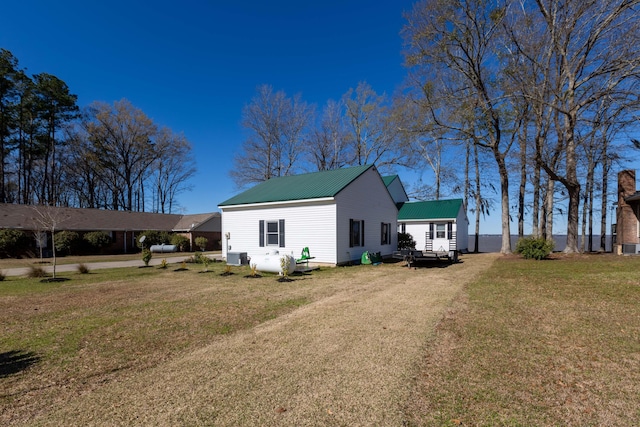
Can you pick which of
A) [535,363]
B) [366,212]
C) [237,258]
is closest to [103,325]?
[535,363]

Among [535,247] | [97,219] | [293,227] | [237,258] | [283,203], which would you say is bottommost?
[237,258]

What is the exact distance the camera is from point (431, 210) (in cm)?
2552

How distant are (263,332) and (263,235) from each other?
40.2 ft

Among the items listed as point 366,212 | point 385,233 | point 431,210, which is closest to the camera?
point 366,212

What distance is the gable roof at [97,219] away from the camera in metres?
25.1

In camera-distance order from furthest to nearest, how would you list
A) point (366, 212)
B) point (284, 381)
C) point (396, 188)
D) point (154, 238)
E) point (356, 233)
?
point (154, 238) → point (396, 188) → point (366, 212) → point (356, 233) → point (284, 381)

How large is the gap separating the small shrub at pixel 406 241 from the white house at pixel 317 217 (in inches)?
119

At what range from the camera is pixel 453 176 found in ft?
105

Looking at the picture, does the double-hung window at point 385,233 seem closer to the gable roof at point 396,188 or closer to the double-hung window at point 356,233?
the double-hung window at point 356,233

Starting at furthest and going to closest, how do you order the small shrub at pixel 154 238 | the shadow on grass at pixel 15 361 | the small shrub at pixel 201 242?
the small shrub at pixel 201 242 → the small shrub at pixel 154 238 → the shadow on grass at pixel 15 361

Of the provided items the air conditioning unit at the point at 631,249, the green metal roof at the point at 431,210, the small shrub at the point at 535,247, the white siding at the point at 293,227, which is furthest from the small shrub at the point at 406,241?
the air conditioning unit at the point at 631,249

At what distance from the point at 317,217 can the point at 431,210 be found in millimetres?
13460

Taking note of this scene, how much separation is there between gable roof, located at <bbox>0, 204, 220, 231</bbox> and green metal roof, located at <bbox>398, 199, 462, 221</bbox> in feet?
71.9

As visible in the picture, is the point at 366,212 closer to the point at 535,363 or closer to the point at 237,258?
the point at 237,258
